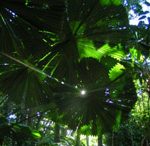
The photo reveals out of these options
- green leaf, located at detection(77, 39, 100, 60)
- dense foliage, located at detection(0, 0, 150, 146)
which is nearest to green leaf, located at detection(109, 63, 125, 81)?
dense foliage, located at detection(0, 0, 150, 146)

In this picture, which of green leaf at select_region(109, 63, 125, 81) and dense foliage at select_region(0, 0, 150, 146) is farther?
green leaf at select_region(109, 63, 125, 81)

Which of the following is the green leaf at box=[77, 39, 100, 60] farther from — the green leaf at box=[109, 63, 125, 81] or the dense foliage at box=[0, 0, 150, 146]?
the green leaf at box=[109, 63, 125, 81]

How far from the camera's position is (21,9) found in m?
3.64

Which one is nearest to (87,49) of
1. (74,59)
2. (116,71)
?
(74,59)

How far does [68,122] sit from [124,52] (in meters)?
1.53

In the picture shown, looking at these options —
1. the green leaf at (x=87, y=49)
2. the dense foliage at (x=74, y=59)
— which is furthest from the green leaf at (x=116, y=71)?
the green leaf at (x=87, y=49)

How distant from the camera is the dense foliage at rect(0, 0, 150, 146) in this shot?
3.70 meters

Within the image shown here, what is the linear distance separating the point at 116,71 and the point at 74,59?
24.9 inches

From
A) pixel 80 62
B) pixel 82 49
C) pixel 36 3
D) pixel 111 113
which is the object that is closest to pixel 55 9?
pixel 36 3

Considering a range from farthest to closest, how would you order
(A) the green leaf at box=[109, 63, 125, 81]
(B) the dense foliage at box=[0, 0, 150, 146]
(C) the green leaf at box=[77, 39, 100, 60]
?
(A) the green leaf at box=[109, 63, 125, 81], (C) the green leaf at box=[77, 39, 100, 60], (B) the dense foliage at box=[0, 0, 150, 146]

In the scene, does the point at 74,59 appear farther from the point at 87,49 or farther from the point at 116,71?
the point at 116,71

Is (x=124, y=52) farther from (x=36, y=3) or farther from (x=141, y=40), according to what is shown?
(x=36, y=3)

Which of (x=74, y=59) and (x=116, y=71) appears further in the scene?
(x=116, y=71)

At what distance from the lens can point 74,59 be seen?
420cm
